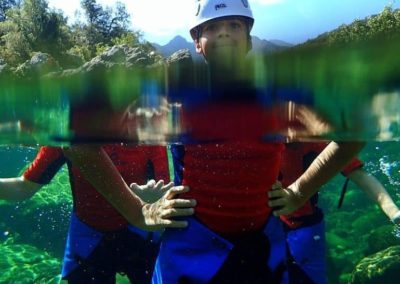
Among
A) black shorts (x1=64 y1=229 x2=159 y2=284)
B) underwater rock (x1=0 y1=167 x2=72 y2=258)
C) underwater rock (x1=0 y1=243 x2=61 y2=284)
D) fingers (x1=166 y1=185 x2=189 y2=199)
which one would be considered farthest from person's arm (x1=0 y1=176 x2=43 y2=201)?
underwater rock (x1=0 y1=167 x2=72 y2=258)

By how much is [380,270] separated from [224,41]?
733 centimetres

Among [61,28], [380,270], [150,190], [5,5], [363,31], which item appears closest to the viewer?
[363,31]

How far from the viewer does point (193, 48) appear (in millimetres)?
4508

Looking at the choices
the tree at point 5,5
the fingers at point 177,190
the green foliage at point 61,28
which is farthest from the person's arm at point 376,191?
the tree at point 5,5

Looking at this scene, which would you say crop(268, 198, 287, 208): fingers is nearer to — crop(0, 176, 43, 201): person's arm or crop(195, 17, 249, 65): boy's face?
crop(195, 17, 249, 65): boy's face

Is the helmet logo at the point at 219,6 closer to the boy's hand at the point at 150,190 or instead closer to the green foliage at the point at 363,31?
the green foliage at the point at 363,31

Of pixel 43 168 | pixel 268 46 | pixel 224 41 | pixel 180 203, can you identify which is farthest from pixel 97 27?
pixel 180 203

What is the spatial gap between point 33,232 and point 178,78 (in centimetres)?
1289

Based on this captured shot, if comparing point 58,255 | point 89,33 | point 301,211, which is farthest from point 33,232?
point 301,211

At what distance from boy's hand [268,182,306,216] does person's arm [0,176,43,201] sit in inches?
145

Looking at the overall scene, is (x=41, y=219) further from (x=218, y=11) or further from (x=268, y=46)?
(x=268, y=46)

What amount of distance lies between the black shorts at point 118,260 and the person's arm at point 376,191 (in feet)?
10.1

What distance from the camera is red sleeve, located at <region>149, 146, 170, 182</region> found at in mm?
5992

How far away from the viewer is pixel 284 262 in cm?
342
